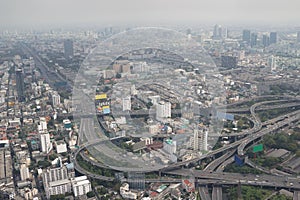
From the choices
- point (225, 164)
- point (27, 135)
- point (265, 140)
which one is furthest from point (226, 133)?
point (27, 135)

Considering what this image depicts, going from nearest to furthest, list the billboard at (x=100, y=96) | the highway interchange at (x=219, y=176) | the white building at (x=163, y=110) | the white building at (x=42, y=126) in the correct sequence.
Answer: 1. the highway interchange at (x=219, y=176)
2. the white building at (x=163, y=110)
3. the billboard at (x=100, y=96)
4. the white building at (x=42, y=126)

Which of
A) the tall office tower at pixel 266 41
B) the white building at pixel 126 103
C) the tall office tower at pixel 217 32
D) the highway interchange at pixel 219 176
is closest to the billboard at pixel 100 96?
the white building at pixel 126 103

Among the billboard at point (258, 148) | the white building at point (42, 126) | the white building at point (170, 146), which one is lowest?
the billboard at point (258, 148)

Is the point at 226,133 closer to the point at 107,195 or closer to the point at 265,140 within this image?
the point at 265,140

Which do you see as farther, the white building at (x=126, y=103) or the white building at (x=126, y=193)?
the white building at (x=126, y=103)

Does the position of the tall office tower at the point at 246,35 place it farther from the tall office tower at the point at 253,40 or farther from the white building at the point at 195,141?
the white building at the point at 195,141

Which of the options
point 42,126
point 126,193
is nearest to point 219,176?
point 126,193

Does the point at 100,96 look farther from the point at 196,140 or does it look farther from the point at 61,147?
the point at 196,140

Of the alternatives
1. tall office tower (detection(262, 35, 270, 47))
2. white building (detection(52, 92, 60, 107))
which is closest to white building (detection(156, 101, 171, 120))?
white building (detection(52, 92, 60, 107))
